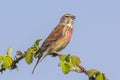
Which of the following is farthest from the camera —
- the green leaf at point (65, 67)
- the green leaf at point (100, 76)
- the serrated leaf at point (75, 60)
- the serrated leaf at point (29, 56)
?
the serrated leaf at point (29, 56)

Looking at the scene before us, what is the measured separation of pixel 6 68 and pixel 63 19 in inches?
307

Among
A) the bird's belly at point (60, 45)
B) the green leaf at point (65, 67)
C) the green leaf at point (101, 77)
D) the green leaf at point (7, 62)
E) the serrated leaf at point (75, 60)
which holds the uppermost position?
the serrated leaf at point (75, 60)

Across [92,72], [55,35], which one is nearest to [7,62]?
[92,72]

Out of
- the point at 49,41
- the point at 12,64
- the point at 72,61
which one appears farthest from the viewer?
the point at 49,41

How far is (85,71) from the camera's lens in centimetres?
367

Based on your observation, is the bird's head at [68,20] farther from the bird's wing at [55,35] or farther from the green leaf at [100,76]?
the green leaf at [100,76]

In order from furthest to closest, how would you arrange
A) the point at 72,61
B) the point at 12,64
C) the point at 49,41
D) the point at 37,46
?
1. the point at 49,41
2. the point at 37,46
3. the point at 12,64
4. the point at 72,61

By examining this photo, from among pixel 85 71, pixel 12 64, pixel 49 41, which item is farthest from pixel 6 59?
pixel 49 41

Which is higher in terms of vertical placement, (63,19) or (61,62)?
(61,62)

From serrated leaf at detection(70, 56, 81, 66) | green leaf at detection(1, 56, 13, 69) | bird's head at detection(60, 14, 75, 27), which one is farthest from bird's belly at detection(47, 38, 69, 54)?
serrated leaf at detection(70, 56, 81, 66)

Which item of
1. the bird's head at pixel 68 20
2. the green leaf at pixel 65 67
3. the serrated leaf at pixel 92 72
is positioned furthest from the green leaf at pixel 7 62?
the bird's head at pixel 68 20

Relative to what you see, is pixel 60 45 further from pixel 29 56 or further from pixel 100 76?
pixel 100 76

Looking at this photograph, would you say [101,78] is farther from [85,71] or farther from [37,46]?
[37,46]

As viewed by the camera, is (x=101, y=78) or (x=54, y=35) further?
(x=54, y=35)
